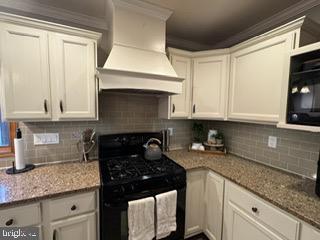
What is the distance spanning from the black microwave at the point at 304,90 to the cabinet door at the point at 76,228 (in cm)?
168

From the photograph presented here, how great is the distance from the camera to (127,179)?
1.38 m

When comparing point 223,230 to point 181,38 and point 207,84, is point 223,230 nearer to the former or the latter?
point 207,84

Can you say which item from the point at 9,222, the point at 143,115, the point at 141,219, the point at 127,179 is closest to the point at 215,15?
the point at 143,115

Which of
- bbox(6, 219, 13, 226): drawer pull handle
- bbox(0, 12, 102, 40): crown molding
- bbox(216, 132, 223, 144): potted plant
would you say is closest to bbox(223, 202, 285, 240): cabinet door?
bbox(216, 132, 223, 144): potted plant

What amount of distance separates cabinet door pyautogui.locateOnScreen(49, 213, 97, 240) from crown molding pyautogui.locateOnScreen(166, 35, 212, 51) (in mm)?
2194

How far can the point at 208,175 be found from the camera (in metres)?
1.76

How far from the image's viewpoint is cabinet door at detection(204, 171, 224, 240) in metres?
1.61

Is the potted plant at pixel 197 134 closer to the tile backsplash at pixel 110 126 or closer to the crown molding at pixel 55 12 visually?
the tile backsplash at pixel 110 126

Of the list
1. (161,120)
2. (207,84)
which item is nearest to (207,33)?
(207,84)

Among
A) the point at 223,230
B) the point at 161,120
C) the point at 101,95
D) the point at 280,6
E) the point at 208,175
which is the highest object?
the point at 280,6

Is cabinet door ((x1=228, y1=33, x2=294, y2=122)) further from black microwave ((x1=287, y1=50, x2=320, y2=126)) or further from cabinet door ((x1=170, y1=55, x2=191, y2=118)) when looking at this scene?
cabinet door ((x1=170, y1=55, x2=191, y2=118))

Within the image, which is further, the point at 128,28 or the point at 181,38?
the point at 181,38

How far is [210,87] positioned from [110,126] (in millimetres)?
1304

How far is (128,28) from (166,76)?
22.3 inches
